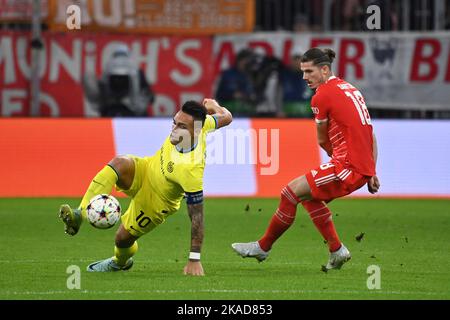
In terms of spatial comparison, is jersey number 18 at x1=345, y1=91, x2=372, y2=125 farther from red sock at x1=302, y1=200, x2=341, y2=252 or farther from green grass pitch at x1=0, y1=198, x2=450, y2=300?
green grass pitch at x1=0, y1=198, x2=450, y2=300

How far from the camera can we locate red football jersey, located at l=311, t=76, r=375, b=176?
35.4 feet

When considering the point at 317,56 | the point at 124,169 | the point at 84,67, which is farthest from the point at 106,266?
the point at 84,67

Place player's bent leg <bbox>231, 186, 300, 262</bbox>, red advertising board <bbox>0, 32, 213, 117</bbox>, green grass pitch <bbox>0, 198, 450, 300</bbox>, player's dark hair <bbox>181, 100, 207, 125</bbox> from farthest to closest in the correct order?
red advertising board <bbox>0, 32, 213, 117</bbox>
player's bent leg <bbox>231, 186, 300, 262</bbox>
player's dark hair <bbox>181, 100, 207, 125</bbox>
green grass pitch <bbox>0, 198, 450, 300</bbox>

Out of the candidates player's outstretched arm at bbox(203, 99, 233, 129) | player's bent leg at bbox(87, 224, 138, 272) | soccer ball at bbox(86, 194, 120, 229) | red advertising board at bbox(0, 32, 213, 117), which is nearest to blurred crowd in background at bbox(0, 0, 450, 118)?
red advertising board at bbox(0, 32, 213, 117)

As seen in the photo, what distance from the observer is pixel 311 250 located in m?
12.8

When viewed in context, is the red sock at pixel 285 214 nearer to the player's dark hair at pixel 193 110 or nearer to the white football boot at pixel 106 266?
the player's dark hair at pixel 193 110

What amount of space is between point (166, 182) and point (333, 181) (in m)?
1.54

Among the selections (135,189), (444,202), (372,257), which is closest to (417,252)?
(372,257)

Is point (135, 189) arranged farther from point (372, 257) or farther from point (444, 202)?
point (444, 202)

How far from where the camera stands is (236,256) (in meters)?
12.3

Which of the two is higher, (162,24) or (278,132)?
(162,24)

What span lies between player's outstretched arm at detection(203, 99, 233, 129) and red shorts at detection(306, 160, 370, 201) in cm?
92
